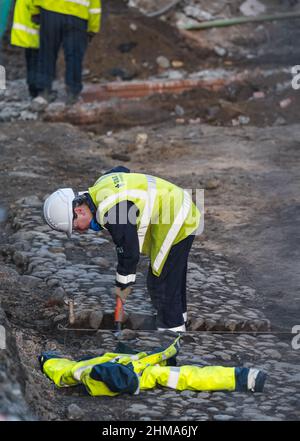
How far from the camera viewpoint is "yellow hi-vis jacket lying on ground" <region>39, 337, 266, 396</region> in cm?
593

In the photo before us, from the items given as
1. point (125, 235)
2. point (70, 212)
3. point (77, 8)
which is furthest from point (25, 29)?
point (125, 235)

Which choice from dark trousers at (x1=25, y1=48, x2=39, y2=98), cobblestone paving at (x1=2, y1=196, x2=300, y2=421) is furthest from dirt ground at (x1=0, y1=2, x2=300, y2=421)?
dark trousers at (x1=25, y1=48, x2=39, y2=98)

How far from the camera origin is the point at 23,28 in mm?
12719

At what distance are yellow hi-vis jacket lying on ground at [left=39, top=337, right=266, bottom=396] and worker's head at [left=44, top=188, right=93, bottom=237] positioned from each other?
33.4 inches

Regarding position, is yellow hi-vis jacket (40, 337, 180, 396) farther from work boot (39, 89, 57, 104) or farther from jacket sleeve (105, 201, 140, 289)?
work boot (39, 89, 57, 104)

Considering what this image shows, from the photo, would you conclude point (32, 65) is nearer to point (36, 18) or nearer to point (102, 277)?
point (36, 18)

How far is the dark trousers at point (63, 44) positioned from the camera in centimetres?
1255

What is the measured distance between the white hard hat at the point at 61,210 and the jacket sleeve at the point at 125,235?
0.27 m

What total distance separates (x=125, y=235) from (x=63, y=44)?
22.4 ft

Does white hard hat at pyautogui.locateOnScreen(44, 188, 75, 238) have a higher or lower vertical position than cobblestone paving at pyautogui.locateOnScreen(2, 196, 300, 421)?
higher
